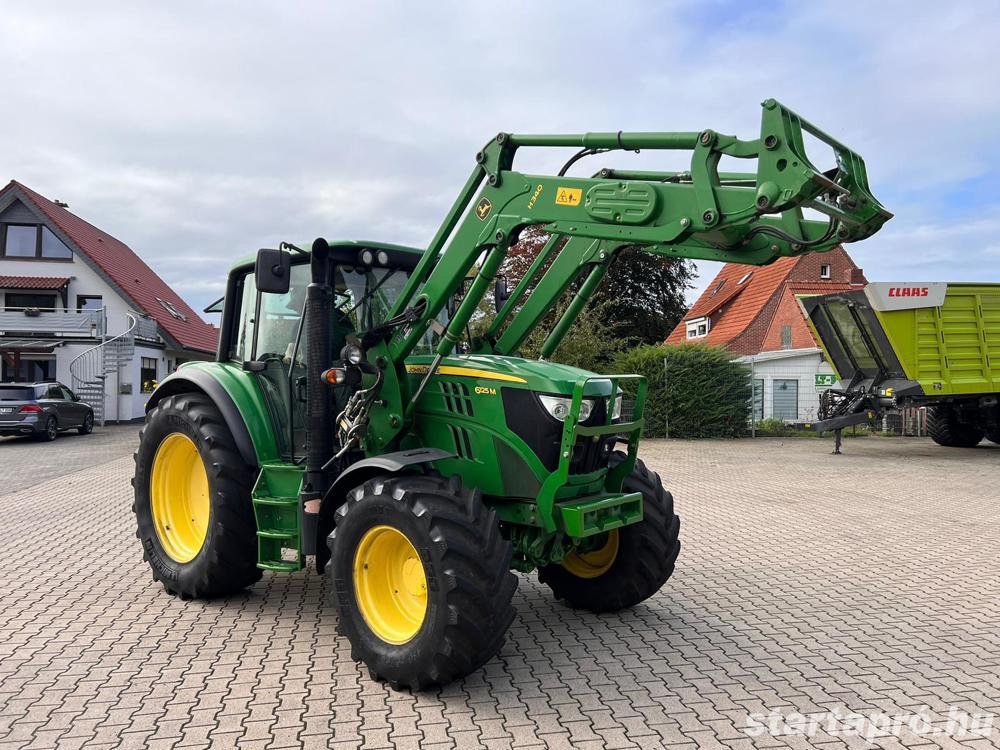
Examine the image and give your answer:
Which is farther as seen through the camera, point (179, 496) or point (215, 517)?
point (179, 496)

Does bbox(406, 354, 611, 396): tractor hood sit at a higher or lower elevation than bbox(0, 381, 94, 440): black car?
higher

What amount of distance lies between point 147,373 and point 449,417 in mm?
26285


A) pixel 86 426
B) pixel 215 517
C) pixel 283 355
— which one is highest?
pixel 283 355

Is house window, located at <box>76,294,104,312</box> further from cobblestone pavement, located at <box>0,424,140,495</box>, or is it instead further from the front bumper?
the front bumper

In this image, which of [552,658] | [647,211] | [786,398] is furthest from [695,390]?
[647,211]

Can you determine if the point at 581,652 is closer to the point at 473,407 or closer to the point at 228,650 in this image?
the point at 473,407

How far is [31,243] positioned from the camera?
2783 cm

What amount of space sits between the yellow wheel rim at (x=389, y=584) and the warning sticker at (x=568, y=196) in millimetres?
1936

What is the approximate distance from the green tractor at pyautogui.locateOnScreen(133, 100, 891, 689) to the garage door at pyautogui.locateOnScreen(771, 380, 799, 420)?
17.2m

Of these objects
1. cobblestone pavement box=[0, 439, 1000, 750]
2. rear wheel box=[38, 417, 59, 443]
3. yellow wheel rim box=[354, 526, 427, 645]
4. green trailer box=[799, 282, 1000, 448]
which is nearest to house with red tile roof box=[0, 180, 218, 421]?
rear wheel box=[38, 417, 59, 443]

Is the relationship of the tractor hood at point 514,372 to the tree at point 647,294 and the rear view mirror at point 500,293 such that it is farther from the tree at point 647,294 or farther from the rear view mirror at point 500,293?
the tree at point 647,294

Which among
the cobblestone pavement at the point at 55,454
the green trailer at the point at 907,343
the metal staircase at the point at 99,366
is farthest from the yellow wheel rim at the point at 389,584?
the metal staircase at the point at 99,366

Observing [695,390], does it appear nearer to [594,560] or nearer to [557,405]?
[594,560]

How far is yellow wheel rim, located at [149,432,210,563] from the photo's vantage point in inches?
234
